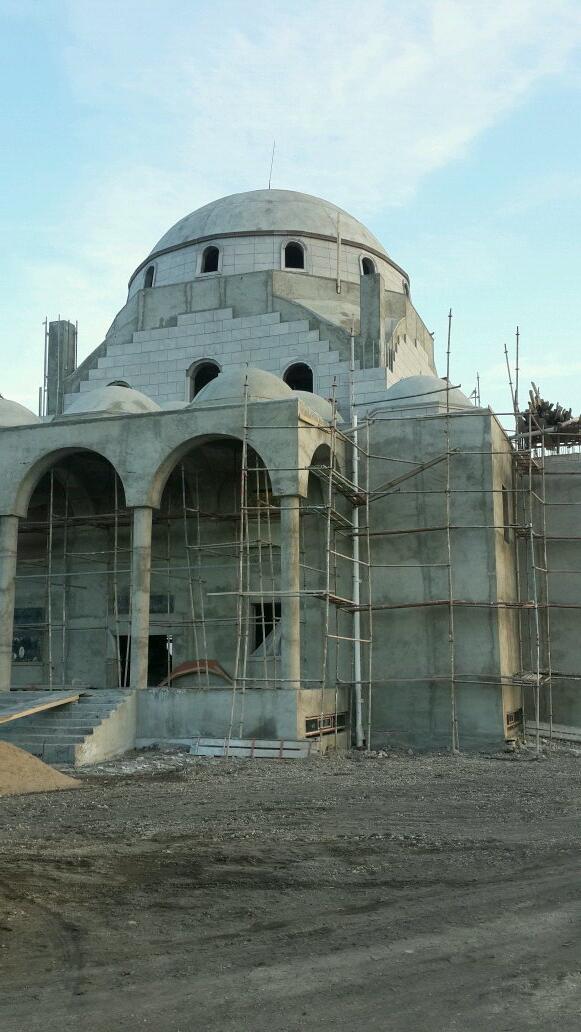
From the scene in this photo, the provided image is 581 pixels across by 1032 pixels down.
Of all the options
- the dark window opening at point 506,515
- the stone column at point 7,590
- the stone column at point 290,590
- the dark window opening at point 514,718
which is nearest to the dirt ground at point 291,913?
the stone column at point 290,590

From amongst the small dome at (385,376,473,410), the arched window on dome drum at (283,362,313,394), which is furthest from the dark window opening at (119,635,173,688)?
the small dome at (385,376,473,410)

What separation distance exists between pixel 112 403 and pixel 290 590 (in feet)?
20.8

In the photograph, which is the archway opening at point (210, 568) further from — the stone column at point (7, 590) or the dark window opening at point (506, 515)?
the dark window opening at point (506, 515)

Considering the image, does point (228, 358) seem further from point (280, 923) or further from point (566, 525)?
point (280, 923)

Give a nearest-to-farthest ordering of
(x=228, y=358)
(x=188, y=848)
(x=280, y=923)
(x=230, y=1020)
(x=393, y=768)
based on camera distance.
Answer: (x=230, y=1020)
(x=280, y=923)
(x=188, y=848)
(x=393, y=768)
(x=228, y=358)

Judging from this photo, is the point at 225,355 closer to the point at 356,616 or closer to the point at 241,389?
the point at 241,389

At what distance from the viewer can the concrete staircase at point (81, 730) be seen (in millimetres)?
15484

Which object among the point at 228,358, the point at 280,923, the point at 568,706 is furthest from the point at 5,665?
the point at 280,923

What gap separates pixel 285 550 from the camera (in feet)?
55.9

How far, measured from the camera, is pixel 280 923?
603 cm

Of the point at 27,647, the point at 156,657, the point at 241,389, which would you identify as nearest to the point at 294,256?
the point at 241,389

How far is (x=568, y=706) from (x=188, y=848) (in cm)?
1364

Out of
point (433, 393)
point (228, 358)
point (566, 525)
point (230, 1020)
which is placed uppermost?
point (228, 358)

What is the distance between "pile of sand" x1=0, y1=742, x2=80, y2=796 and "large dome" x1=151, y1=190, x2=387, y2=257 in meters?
18.0
